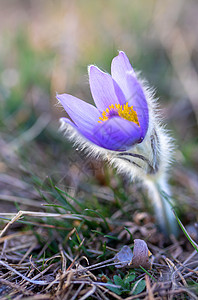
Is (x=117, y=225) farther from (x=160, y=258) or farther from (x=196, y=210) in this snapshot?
(x=196, y=210)

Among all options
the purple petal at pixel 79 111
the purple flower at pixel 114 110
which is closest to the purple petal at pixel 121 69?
the purple flower at pixel 114 110

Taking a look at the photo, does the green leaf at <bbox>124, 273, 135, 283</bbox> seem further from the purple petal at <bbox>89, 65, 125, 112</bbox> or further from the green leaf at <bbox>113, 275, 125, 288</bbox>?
the purple petal at <bbox>89, 65, 125, 112</bbox>

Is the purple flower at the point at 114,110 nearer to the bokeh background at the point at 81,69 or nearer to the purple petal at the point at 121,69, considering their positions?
the purple petal at the point at 121,69

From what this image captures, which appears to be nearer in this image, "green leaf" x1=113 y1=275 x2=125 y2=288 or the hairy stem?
"green leaf" x1=113 y1=275 x2=125 y2=288

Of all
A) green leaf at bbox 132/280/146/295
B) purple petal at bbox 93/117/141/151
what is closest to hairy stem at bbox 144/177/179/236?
purple petal at bbox 93/117/141/151

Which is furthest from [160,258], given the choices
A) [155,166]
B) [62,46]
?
[62,46]

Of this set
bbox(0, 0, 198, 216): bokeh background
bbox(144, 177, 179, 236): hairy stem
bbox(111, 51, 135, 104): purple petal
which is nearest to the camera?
bbox(111, 51, 135, 104): purple petal

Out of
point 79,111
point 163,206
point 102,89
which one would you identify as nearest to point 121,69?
point 102,89
